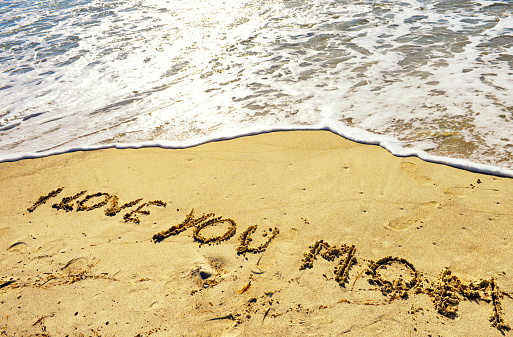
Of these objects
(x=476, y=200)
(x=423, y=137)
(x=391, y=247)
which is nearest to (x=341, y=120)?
(x=423, y=137)

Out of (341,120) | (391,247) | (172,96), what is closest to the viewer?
(391,247)

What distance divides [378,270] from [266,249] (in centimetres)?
82

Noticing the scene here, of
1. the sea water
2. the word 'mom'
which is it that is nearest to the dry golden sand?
the word 'mom'

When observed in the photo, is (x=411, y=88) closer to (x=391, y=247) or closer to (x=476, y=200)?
(x=476, y=200)

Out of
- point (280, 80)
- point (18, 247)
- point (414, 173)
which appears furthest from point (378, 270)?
point (280, 80)

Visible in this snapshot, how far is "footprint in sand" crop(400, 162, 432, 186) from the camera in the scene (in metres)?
3.12

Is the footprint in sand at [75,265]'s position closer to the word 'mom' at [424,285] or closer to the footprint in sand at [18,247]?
the footprint in sand at [18,247]

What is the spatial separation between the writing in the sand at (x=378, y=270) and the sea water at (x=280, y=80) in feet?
4.84

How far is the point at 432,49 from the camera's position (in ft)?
19.7

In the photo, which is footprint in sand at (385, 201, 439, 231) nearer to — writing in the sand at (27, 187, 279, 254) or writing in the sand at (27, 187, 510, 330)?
writing in the sand at (27, 187, 510, 330)

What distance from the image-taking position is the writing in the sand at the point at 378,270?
204 cm

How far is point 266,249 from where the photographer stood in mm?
2561

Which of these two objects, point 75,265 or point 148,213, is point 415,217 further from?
point 75,265

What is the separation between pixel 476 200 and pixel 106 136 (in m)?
4.45
